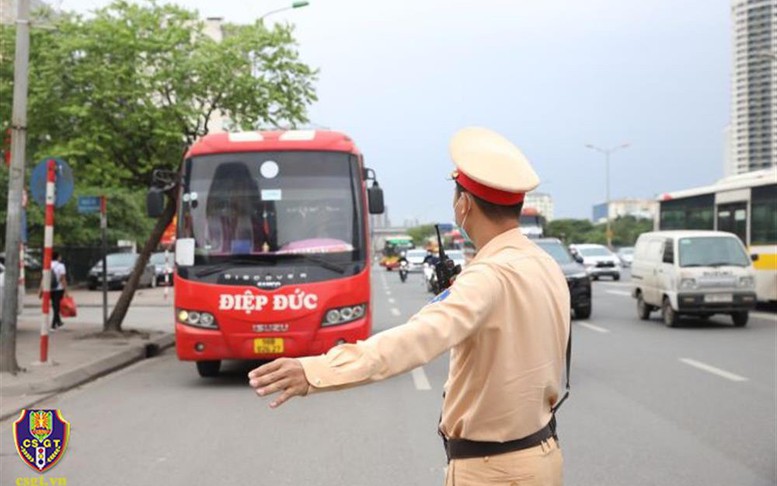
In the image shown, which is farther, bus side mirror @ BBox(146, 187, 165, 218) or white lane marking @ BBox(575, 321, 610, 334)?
white lane marking @ BBox(575, 321, 610, 334)

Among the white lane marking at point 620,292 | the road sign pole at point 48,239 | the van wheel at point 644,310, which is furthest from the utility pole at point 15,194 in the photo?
the white lane marking at point 620,292

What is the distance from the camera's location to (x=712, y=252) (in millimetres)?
17312

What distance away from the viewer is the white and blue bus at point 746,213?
64.5 feet

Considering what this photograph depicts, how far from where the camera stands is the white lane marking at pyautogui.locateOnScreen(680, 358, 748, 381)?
1055 cm

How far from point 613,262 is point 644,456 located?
35.5 metres

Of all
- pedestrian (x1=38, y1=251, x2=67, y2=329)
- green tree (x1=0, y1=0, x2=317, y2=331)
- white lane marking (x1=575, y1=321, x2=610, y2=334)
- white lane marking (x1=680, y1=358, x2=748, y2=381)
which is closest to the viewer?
white lane marking (x1=680, y1=358, x2=748, y2=381)

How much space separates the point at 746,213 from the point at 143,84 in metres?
14.6

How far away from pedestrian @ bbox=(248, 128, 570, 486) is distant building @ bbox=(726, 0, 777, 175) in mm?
45647

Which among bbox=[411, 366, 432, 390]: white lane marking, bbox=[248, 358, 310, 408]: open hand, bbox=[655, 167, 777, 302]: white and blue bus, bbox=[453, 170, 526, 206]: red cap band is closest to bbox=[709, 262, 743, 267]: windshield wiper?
bbox=[655, 167, 777, 302]: white and blue bus

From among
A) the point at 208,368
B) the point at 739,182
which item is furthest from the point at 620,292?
the point at 208,368

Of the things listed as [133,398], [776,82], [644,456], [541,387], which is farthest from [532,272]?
[776,82]

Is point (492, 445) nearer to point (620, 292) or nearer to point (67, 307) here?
point (67, 307)

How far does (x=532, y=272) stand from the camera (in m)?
2.52

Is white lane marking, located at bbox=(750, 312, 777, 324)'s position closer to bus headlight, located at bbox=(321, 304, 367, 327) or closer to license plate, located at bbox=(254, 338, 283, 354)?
bus headlight, located at bbox=(321, 304, 367, 327)
